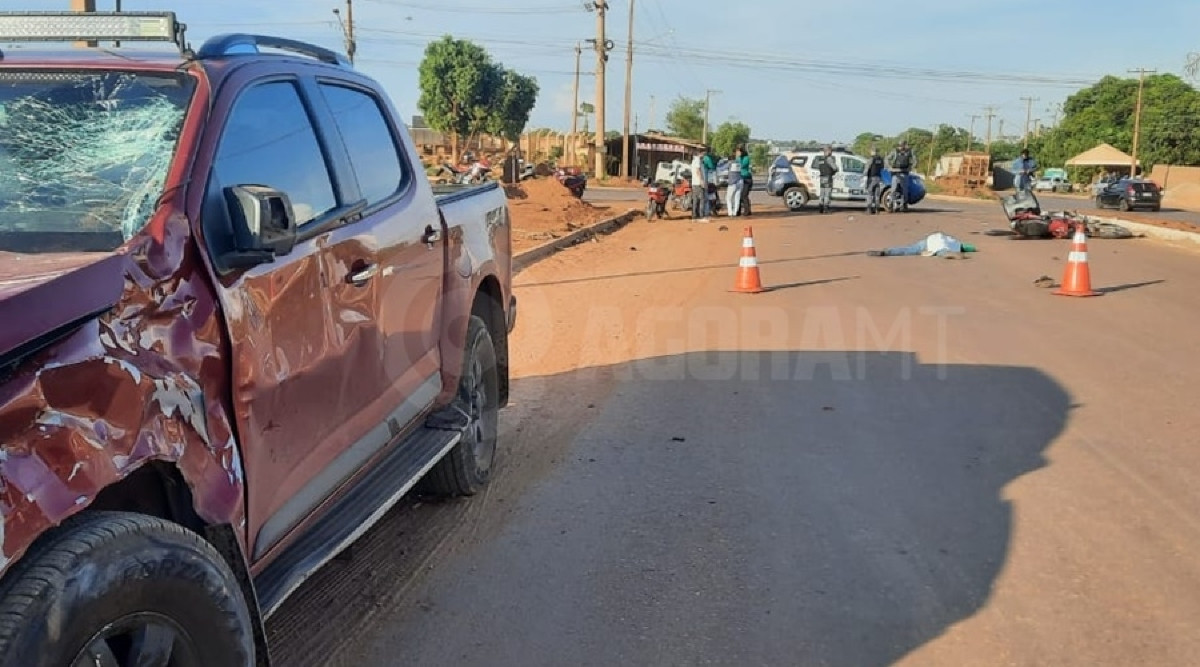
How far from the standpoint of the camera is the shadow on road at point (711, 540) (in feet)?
12.2

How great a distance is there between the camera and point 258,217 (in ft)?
9.23

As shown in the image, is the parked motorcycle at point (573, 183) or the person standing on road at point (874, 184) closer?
the person standing on road at point (874, 184)

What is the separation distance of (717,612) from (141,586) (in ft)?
7.66

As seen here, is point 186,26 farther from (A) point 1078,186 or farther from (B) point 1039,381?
(A) point 1078,186

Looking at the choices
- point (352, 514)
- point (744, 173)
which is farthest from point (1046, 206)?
point (352, 514)

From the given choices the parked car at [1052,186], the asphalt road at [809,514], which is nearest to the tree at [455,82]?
the parked car at [1052,186]

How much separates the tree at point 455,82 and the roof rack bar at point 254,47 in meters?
60.3

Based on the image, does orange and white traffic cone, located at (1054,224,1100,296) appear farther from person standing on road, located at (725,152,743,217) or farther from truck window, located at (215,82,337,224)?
person standing on road, located at (725,152,743,217)

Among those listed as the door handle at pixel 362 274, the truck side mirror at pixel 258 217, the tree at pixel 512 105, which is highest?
the tree at pixel 512 105

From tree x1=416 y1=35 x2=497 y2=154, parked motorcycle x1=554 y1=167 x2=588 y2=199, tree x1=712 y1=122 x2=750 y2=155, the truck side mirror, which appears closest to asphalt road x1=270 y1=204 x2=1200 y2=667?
the truck side mirror

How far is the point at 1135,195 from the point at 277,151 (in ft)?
138

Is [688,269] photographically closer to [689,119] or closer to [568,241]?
[568,241]

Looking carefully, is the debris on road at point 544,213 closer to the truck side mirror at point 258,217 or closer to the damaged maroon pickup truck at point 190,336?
the damaged maroon pickup truck at point 190,336

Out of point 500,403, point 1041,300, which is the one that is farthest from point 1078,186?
point 500,403
